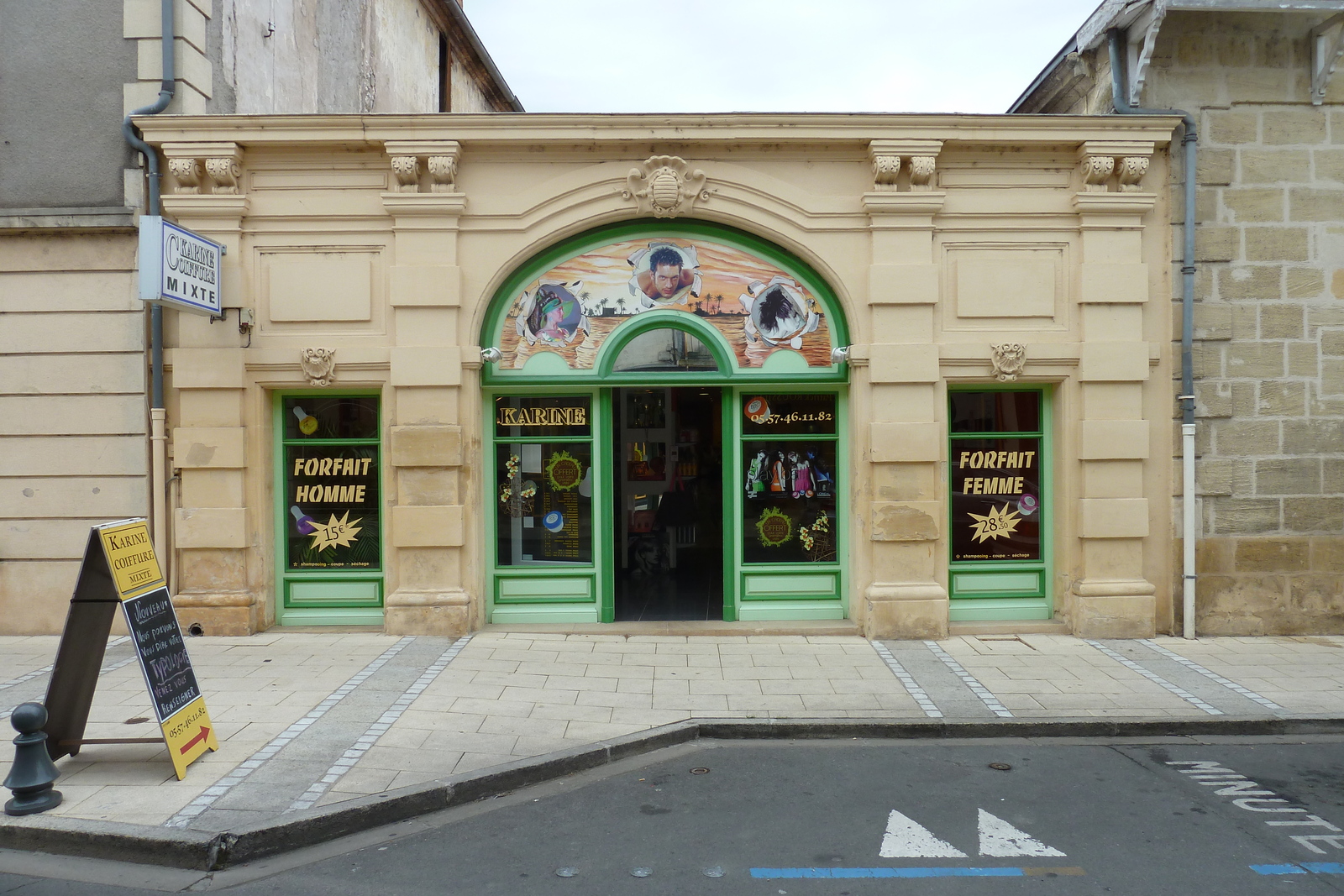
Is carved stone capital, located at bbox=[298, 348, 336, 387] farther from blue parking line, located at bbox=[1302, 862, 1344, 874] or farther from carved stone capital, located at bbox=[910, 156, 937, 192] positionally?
blue parking line, located at bbox=[1302, 862, 1344, 874]

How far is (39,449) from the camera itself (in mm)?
8680

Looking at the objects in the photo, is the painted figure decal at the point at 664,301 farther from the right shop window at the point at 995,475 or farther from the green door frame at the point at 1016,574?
the green door frame at the point at 1016,574

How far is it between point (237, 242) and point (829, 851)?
7647mm

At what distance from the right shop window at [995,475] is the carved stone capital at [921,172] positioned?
2.07 m

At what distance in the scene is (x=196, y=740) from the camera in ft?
17.5

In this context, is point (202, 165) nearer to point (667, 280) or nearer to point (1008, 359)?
point (667, 280)

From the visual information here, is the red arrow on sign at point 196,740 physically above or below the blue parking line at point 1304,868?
above

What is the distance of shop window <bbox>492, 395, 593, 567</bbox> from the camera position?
9.13 m

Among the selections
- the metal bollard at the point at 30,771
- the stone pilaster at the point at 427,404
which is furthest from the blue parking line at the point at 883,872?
the stone pilaster at the point at 427,404

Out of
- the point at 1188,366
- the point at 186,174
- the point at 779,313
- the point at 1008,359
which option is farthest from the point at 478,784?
the point at 1188,366

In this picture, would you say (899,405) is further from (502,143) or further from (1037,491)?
(502,143)

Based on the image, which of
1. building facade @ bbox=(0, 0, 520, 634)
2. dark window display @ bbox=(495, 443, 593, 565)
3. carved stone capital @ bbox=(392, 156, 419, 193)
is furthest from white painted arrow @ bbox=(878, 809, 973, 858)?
building facade @ bbox=(0, 0, 520, 634)

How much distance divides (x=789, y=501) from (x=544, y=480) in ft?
8.29

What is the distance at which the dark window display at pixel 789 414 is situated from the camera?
29.9 feet
